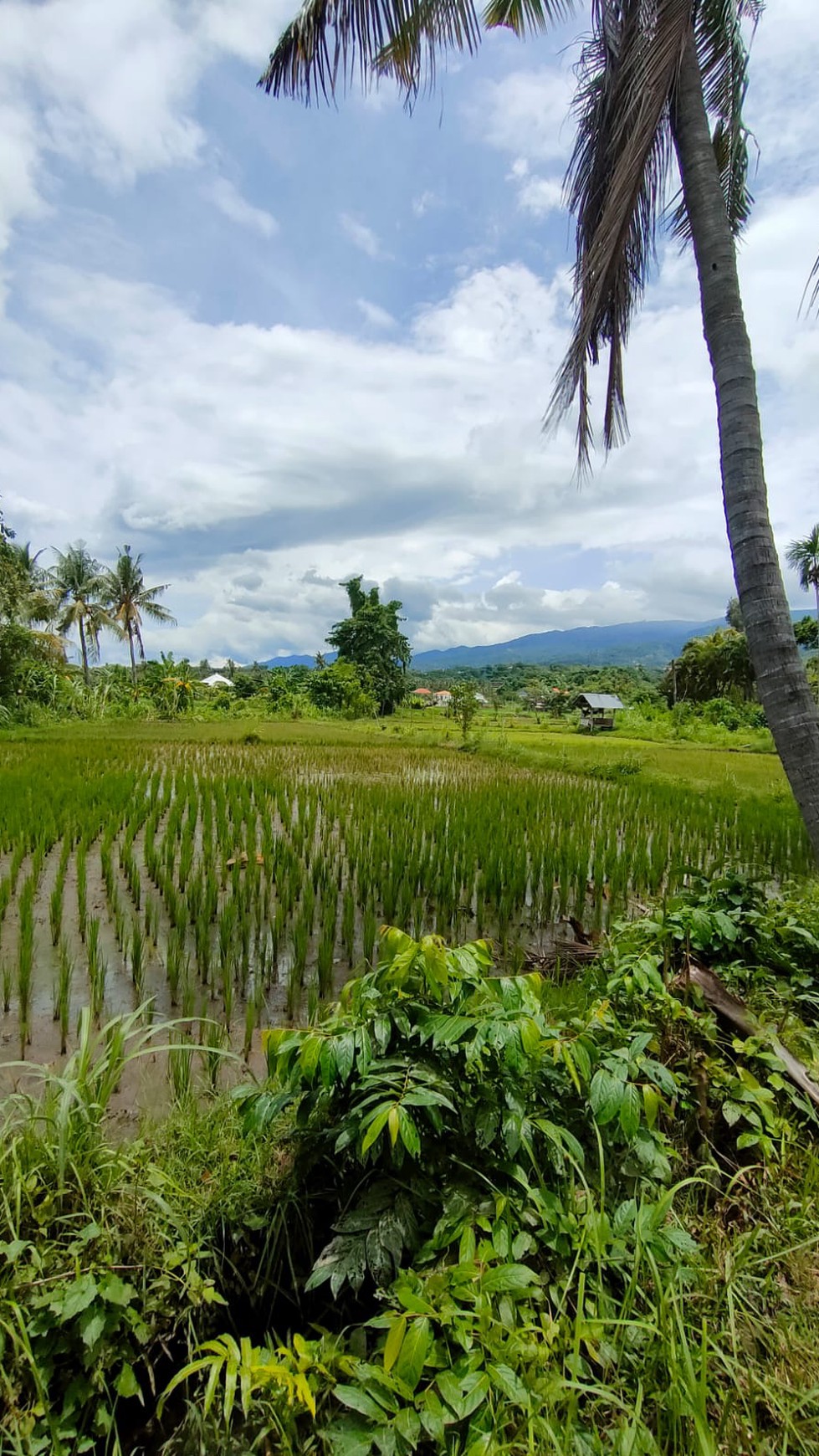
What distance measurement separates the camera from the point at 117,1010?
272cm

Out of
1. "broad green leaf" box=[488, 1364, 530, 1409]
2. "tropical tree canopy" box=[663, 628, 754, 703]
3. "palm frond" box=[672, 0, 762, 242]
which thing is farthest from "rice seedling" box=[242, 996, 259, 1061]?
"tropical tree canopy" box=[663, 628, 754, 703]

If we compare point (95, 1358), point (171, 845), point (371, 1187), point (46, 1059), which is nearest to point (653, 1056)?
point (371, 1187)

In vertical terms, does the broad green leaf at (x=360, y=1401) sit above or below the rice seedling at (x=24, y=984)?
above

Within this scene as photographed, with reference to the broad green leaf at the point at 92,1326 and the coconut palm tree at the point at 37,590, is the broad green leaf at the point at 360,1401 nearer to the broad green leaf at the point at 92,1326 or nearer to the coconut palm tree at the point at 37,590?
the broad green leaf at the point at 92,1326

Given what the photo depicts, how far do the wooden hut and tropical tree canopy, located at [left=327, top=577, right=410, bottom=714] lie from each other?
34.4ft

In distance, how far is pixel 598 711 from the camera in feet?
90.5

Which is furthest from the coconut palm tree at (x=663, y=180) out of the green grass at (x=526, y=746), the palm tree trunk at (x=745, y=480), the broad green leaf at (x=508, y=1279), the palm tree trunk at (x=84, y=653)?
the palm tree trunk at (x=84, y=653)

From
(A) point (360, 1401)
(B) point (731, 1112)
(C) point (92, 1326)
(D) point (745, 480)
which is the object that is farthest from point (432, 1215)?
(D) point (745, 480)

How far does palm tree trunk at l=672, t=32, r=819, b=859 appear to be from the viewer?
249cm

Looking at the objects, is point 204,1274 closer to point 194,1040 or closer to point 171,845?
point 194,1040

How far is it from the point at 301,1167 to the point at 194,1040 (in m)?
1.21

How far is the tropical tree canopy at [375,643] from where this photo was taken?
107 feet

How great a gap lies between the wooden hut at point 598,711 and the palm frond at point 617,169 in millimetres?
20914

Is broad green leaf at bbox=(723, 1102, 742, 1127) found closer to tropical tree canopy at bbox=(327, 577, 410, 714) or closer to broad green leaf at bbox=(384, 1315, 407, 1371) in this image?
broad green leaf at bbox=(384, 1315, 407, 1371)
